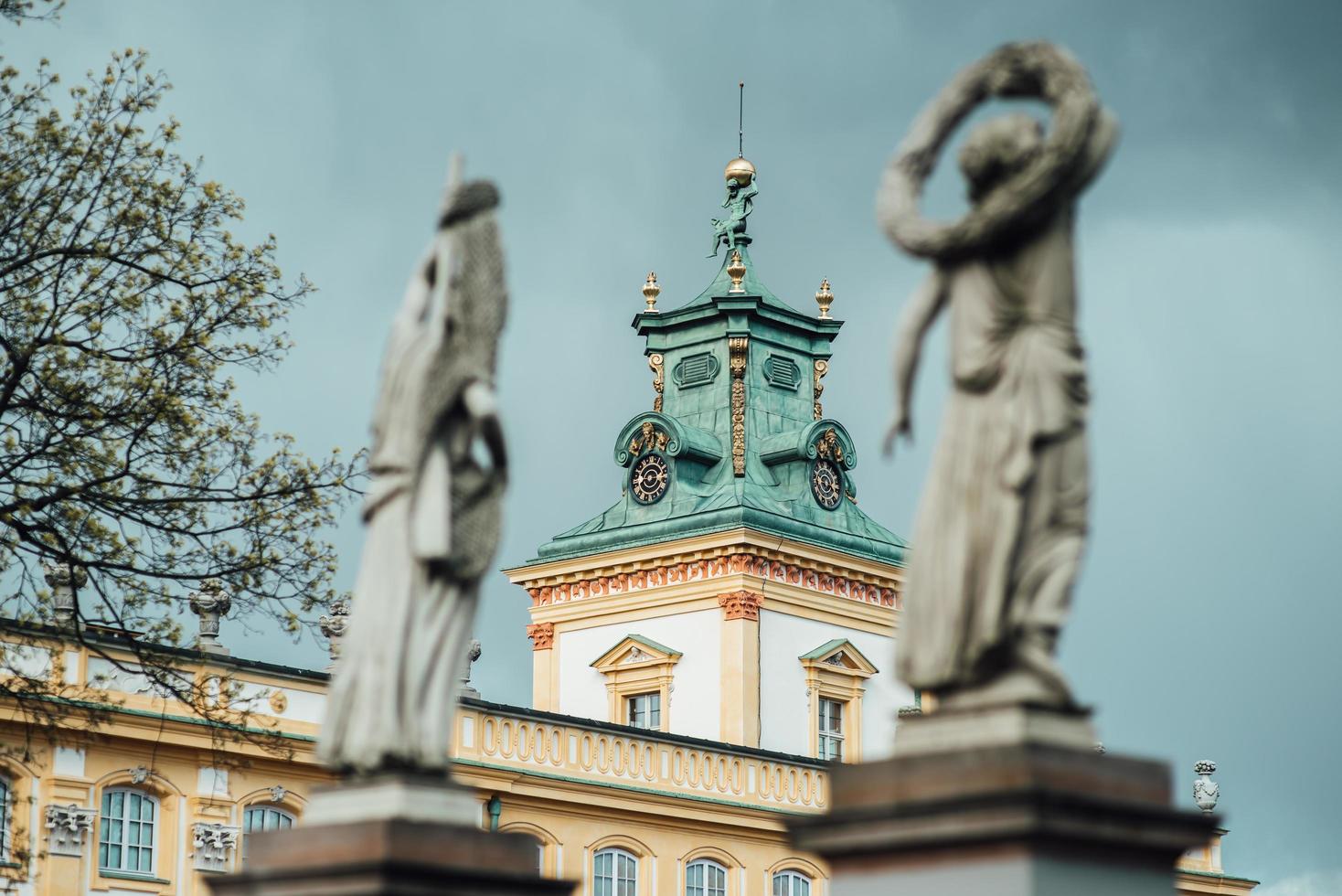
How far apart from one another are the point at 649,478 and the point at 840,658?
6003mm

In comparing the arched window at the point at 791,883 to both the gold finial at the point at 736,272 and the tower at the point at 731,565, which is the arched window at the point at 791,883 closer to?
the tower at the point at 731,565

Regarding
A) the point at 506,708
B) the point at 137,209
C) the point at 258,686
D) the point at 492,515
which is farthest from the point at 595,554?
the point at 492,515

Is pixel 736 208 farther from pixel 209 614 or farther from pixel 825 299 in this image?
pixel 209 614

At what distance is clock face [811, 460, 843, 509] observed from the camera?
53469mm

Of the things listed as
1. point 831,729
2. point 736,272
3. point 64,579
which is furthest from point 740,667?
point 64,579

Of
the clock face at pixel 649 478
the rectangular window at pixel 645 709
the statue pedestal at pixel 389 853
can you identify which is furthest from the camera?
the clock face at pixel 649 478

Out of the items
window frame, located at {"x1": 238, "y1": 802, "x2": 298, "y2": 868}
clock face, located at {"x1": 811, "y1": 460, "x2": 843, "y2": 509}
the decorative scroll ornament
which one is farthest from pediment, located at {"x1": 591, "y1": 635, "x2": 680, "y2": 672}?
window frame, located at {"x1": 238, "y1": 802, "x2": 298, "y2": 868}

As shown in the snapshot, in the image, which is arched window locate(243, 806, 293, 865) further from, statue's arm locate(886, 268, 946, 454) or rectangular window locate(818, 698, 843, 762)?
statue's arm locate(886, 268, 946, 454)

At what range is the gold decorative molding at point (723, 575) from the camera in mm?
50875

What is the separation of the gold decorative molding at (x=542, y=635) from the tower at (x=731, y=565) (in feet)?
0.13

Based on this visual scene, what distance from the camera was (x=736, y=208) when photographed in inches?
2235

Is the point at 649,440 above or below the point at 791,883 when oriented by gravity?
above

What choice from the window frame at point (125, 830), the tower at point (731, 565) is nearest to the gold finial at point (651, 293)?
the tower at point (731, 565)

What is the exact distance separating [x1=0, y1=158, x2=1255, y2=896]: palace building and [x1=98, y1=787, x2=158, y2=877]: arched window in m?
5.15
